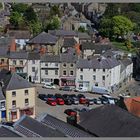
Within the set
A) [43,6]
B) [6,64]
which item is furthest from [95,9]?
[6,64]

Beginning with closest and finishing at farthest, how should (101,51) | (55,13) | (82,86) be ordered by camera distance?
(82,86) → (101,51) → (55,13)

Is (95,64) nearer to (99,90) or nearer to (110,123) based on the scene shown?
(99,90)

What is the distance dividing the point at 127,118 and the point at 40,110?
9.32 metres

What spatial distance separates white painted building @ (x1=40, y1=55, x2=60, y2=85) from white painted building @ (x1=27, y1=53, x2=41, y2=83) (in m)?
0.36

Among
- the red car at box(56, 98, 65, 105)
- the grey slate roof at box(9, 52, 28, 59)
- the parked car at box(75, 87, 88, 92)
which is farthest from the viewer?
the grey slate roof at box(9, 52, 28, 59)

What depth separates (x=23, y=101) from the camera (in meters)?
24.5

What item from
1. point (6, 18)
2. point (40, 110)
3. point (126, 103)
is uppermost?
point (6, 18)

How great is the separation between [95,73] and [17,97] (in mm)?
9857

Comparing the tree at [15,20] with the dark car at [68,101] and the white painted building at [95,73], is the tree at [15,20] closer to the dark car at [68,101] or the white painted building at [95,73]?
the white painted building at [95,73]

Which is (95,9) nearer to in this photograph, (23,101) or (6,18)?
(6,18)

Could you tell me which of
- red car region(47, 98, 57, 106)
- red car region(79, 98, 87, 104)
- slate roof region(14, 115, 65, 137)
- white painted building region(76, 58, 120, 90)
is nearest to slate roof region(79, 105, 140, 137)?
slate roof region(14, 115, 65, 137)

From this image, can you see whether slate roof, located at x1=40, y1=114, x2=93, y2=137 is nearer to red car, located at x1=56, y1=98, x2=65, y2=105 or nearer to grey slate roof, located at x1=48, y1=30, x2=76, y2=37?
red car, located at x1=56, y1=98, x2=65, y2=105

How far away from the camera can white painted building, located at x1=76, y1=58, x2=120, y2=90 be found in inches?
1270

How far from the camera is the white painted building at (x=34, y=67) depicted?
3319 cm
